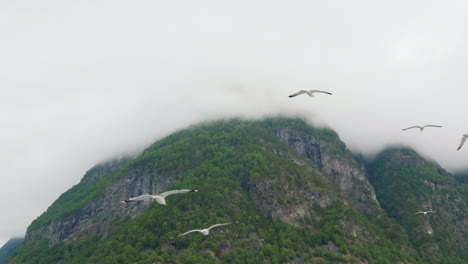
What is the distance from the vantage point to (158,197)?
67125 millimetres
